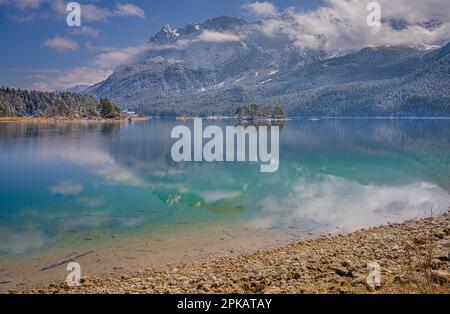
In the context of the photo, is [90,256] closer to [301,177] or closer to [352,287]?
[352,287]

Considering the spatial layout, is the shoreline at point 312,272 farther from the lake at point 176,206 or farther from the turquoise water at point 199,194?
the turquoise water at point 199,194

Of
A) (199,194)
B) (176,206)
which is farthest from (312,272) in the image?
(199,194)

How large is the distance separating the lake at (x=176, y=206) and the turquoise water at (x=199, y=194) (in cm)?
10

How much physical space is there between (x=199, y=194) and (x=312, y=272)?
20.9 metres

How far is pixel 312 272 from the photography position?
1414 centimetres

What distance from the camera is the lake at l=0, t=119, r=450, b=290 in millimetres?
19688

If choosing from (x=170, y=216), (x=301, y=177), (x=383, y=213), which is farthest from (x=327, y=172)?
(x=170, y=216)

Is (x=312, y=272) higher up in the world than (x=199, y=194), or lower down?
higher up

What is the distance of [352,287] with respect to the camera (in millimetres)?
11656

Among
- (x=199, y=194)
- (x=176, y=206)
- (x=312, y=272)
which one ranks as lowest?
(x=176, y=206)

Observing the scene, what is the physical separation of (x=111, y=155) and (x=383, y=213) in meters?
44.2

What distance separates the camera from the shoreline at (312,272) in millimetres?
11773

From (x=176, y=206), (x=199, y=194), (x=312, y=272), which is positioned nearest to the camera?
(x=312, y=272)

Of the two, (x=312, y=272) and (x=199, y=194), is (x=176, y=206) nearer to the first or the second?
(x=199, y=194)
